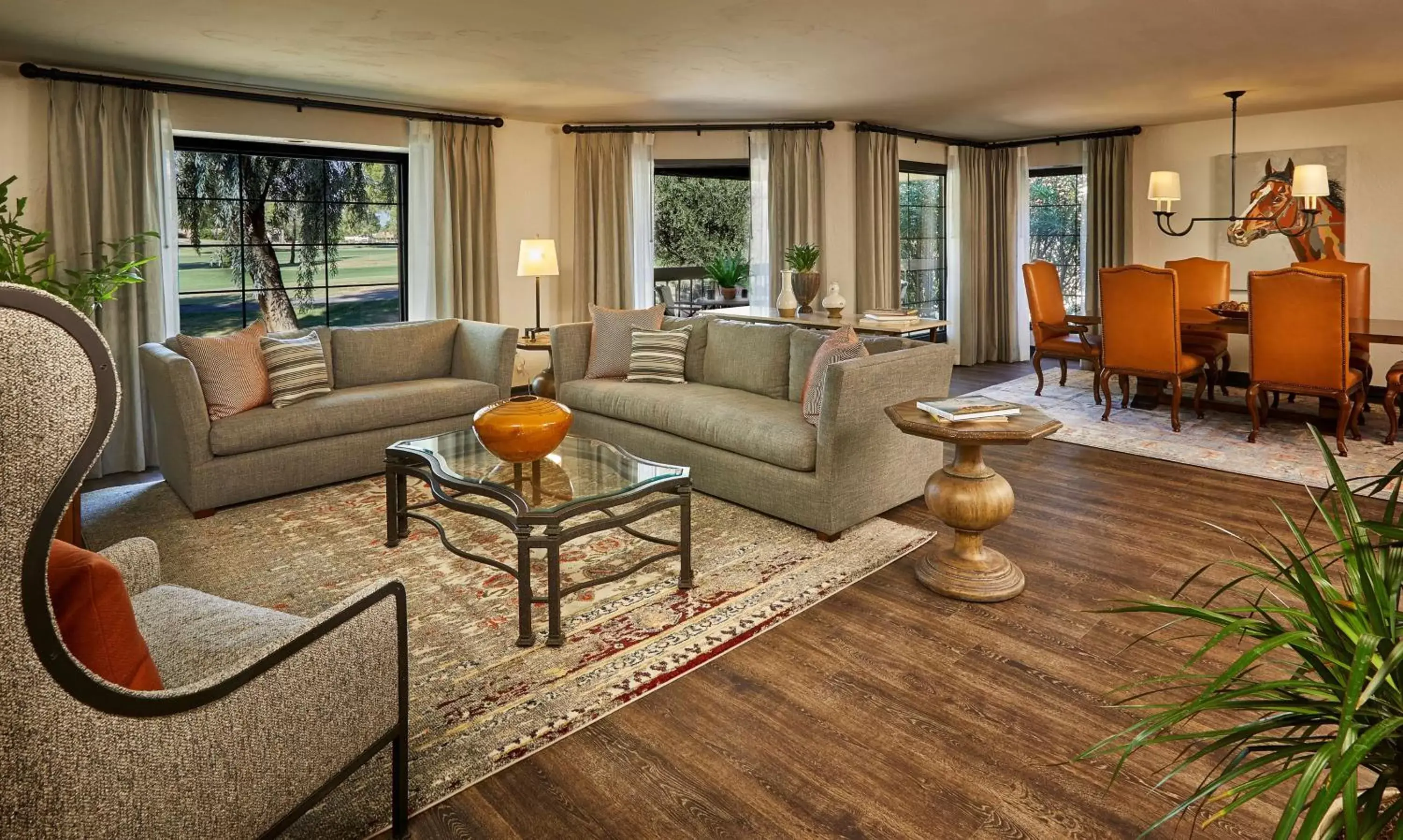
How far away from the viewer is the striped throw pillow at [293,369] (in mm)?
4535

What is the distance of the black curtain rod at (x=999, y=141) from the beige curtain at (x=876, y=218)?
7cm

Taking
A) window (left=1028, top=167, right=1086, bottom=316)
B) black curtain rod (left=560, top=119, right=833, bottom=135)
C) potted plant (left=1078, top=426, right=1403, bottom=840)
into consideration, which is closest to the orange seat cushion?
potted plant (left=1078, top=426, right=1403, bottom=840)

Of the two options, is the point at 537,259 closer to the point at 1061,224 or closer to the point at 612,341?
the point at 612,341

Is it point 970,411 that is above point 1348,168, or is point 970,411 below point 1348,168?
below

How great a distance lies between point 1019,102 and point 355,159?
4.99 metres

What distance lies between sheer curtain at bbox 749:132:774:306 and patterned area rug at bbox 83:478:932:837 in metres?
3.59

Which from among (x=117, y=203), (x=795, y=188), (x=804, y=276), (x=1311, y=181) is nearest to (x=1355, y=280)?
(x=1311, y=181)

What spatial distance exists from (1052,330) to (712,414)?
4.05 meters

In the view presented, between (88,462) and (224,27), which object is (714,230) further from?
(88,462)

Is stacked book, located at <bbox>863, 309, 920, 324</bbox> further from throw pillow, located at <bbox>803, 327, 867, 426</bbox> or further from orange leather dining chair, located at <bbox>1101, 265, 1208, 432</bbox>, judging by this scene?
throw pillow, located at <bbox>803, 327, 867, 426</bbox>

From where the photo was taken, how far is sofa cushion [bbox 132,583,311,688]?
1600 millimetres

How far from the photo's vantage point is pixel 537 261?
641 cm

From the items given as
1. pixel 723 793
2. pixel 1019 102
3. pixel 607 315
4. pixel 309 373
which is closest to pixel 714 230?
pixel 1019 102

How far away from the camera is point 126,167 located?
16.7ft
